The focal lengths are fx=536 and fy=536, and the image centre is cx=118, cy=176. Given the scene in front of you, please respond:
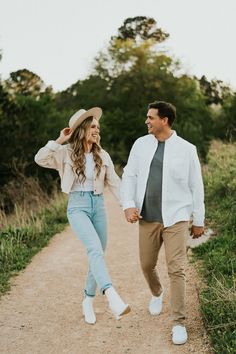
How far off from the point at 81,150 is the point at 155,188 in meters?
0.82

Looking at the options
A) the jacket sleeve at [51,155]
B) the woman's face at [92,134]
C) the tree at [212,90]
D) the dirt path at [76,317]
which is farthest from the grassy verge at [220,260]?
the tree at [212,90]

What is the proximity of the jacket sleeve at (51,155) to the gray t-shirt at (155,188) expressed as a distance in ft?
3.01

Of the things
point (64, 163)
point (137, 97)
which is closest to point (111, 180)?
point (64, 163)

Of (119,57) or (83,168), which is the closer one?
(83,168)

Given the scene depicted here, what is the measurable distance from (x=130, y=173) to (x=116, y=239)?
186 inches

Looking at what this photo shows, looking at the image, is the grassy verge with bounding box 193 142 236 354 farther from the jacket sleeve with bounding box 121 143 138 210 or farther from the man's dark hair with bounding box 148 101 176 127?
the man's dark hair with bounding box 148 101 176 127

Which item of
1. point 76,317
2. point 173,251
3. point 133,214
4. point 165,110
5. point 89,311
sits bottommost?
point 76,317

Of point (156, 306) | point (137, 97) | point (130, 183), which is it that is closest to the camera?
point (130, 183)

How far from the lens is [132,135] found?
25.5m

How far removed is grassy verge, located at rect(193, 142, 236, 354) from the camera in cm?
461

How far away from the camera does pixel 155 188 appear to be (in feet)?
15.7

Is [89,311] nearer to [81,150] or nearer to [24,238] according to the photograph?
[81,150]

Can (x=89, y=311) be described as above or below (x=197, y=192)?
below

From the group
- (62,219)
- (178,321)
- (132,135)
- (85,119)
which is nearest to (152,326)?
(178,321)
